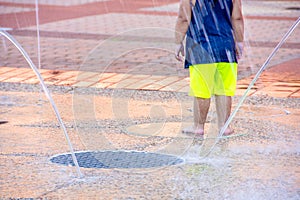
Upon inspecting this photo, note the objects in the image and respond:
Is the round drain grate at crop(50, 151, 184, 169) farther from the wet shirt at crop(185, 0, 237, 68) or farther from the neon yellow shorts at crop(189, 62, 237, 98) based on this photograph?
the wet shirt at crop(185, 0, 237, 68)

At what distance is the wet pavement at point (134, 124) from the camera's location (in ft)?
16.0

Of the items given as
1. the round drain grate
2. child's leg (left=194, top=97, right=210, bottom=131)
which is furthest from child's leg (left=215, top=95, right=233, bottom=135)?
the round drain grate

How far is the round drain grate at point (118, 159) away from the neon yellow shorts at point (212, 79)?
0.66 m

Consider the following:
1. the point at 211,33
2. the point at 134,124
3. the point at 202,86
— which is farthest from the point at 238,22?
the point at 134,124

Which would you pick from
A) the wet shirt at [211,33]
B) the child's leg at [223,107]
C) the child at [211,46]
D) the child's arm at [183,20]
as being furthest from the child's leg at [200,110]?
the child's arm at [183,20]

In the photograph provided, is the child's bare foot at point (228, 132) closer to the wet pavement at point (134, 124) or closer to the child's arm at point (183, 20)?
the wet pavement at point (134, 124)

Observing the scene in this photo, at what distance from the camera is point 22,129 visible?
6.40 meters

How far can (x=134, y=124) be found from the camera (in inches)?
260

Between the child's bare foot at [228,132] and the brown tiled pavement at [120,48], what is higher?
the child's bare foot at [228,132]

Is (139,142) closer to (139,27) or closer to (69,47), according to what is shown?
(69,47)

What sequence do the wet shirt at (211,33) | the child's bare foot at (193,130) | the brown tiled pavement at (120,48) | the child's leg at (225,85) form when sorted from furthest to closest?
the brown tiled pavement at (120,48), the child's bare foot at (193,130), the child's leg at (225,85), the wet shirt at (211,33)

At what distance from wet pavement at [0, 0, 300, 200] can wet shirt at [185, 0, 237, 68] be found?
0.65 metres

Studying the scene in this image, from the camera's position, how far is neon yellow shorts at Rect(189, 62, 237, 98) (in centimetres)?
592

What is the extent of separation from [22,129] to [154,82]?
2.36 metres
